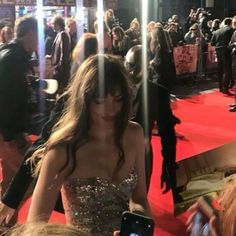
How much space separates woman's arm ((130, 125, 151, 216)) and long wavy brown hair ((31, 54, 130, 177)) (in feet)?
0.49

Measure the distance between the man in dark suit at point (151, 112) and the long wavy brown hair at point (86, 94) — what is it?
1.63 m

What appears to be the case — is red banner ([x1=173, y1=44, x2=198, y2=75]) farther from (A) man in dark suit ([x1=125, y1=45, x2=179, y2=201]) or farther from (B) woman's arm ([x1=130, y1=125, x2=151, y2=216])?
(B) woman's arm ([x1=130, y1=125, x2=151, y2=216])

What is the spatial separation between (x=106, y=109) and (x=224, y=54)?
26.1 feet

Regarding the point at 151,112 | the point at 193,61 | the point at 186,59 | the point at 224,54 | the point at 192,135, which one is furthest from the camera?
the point at 193,61

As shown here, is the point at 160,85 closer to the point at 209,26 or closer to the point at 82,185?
the point at 82,185

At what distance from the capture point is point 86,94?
1.69m

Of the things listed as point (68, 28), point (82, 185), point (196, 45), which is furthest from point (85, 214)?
point (196, 45)

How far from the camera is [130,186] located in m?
1.80

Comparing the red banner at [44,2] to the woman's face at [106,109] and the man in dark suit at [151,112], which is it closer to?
the man in dark suit at [151,112]

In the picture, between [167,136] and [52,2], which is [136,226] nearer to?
[167,136]

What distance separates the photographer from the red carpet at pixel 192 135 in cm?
376

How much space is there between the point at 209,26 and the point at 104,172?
12.5 metres

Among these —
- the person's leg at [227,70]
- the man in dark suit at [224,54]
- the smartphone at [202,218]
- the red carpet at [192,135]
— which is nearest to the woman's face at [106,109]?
the smartphone at [202,218]

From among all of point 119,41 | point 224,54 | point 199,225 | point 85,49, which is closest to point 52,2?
point 119,41
